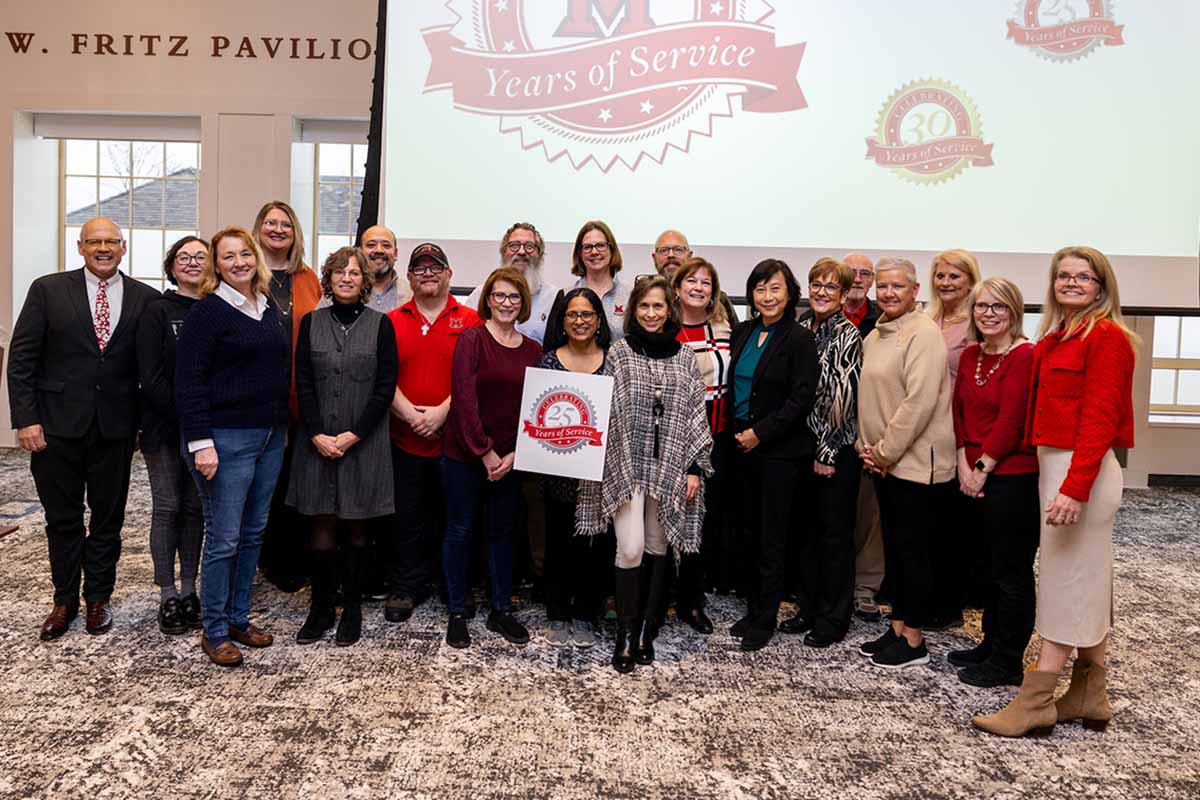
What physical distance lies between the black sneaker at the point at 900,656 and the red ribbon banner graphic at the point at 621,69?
9.78 ft

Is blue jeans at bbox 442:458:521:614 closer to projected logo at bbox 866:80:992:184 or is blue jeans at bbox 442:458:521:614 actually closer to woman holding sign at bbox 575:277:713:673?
woman holding sign at bbox 575:277:713:673

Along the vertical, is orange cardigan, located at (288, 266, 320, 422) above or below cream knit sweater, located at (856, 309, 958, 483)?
above

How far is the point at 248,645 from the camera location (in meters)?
2.99

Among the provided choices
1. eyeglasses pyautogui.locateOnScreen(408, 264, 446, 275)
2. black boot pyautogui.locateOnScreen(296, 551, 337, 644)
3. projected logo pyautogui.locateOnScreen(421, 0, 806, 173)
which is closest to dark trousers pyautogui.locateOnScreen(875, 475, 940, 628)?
eyeglasses pyautogui.locateOnScreen(408, 264, 446, 275)

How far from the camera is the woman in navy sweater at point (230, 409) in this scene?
2.71m

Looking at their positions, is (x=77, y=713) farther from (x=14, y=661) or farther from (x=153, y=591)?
(x=153, y=591)

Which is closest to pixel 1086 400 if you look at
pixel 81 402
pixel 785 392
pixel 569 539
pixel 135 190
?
pixel 785 392

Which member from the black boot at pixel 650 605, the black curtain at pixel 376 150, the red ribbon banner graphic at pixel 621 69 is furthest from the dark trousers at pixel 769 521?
the black curtain at pixel 376 150

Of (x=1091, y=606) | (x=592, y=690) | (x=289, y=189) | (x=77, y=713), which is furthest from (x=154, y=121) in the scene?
(x=1091, y=606)

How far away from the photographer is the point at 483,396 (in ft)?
9.96

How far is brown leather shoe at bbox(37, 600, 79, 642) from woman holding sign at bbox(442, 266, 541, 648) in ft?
4.46

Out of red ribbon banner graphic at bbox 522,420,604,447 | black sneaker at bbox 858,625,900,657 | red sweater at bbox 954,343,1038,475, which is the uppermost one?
red sweater at bbox 954,343,1038,475

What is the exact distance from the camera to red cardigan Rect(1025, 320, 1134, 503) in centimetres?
234

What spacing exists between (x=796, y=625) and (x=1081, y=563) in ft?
3.71
